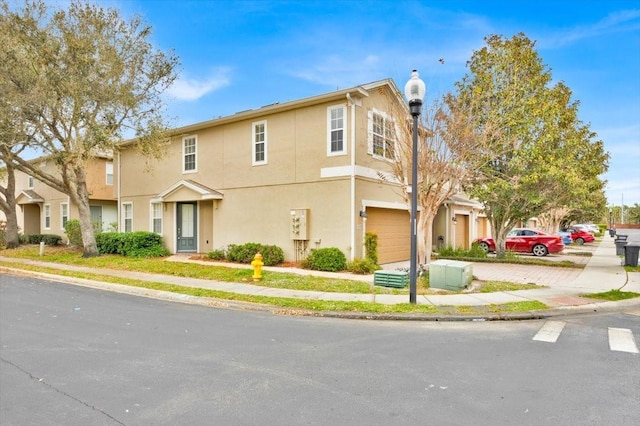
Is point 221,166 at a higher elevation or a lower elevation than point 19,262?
higher

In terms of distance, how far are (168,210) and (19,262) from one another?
656cm

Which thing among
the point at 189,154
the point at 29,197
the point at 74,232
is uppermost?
the point at 189,154

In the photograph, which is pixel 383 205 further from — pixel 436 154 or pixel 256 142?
pixel 256 142

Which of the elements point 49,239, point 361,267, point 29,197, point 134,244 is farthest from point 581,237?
point 29,197

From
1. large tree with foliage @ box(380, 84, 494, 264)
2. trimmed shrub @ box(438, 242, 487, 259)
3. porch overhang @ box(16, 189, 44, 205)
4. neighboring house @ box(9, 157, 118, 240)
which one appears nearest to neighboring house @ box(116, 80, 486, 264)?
large tree with foliage @ box(380, 84, 494, 264)

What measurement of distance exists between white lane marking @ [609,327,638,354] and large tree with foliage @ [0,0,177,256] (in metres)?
17.9

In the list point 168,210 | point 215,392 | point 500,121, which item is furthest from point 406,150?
point 168,210

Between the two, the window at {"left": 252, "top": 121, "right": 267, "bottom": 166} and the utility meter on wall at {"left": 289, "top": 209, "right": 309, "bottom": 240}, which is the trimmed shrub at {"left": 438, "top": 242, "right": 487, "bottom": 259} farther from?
the window at {"left": 252, "top": 121, "right": 267, "bottom": 166}

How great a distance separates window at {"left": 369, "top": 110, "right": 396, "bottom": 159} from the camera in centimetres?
1396

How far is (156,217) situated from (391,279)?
49.5 feet

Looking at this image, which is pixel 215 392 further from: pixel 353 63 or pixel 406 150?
pixel 353 63

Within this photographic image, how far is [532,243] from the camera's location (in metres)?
22.3

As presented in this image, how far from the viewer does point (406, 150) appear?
42.1 ft

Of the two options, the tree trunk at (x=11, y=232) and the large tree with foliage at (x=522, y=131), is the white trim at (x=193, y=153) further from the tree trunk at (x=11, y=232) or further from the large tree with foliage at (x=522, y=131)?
the tree trunk at (x=11, y=232)
